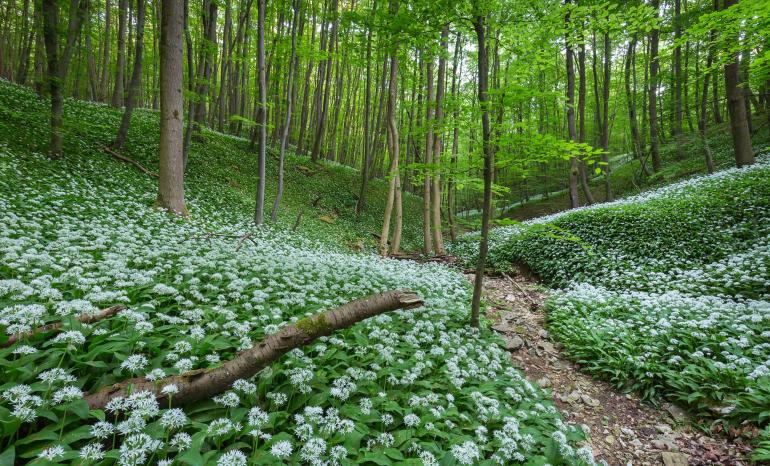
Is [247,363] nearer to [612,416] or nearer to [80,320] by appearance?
[80,320]

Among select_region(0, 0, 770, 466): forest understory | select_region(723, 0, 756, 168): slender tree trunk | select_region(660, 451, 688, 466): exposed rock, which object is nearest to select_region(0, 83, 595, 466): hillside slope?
select_region(0, 0, 770, 466): forest understory

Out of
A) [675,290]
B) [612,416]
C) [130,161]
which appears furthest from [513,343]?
[130,161]

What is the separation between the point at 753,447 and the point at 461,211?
40.7m

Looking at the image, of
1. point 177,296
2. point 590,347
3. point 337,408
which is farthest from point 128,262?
point 590,347

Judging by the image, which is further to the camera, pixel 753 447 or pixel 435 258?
pixel 435 258

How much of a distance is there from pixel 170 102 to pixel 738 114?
1810cm

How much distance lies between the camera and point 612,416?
4.71m

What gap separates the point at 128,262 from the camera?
498 cm

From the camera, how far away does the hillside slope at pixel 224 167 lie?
1066 cm

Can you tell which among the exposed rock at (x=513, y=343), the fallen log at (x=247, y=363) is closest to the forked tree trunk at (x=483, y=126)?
the exposed rock at (x=513, y=343)

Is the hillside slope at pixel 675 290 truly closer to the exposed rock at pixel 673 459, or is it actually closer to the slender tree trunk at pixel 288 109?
the exposed rock at pixel 673 459

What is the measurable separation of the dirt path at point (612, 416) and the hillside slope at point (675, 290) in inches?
11.6

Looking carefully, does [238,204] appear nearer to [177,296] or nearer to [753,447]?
[177,296]

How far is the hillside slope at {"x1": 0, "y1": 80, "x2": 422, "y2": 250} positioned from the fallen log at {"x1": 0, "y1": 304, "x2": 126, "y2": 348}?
718 cm
